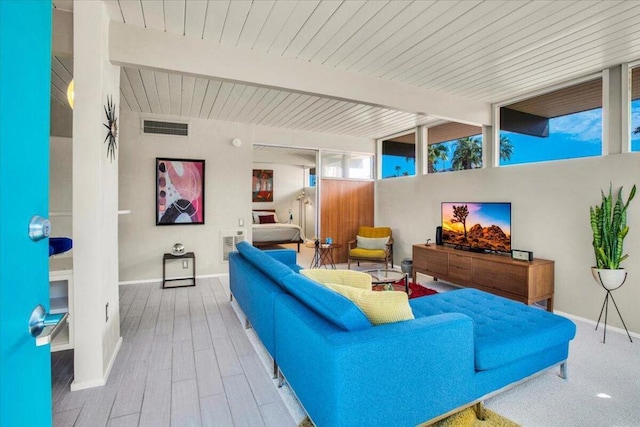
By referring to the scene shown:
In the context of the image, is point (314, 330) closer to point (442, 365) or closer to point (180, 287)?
point (442, 365)

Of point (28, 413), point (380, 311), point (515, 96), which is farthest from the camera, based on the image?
point (515, 96)

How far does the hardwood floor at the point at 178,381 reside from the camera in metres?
1.87

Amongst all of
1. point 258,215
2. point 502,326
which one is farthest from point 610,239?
point 258,215

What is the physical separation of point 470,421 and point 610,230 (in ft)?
8.29

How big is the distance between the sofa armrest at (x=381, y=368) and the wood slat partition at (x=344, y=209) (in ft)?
15.2

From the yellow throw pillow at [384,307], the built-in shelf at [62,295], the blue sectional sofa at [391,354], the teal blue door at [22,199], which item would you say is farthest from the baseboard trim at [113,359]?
the yellow throw pillow at [384,307]

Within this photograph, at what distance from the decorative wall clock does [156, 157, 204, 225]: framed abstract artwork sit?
7.85ft

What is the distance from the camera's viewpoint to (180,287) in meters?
4.70

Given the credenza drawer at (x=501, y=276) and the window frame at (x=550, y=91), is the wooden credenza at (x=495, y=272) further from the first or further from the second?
the window frame at (x=550, y=91)

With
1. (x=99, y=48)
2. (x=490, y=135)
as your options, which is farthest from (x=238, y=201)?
(x=490, y=135)

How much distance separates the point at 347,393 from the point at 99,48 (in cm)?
263

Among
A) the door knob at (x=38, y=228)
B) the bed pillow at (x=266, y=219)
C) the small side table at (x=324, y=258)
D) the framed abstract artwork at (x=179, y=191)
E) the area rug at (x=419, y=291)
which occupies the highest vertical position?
the framed abstract artwork at (x=179, y=191)

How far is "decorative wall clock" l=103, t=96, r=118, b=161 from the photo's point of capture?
245 cm

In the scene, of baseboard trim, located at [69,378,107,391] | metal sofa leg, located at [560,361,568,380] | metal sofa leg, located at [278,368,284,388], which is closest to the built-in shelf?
baseboard trim, located at [69,378,107,391]
